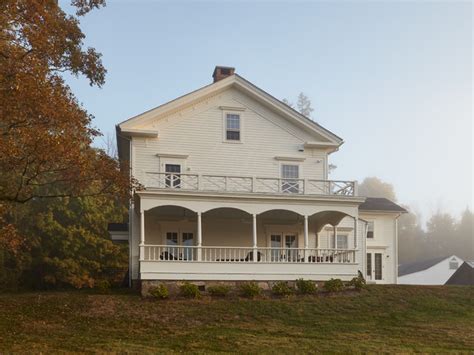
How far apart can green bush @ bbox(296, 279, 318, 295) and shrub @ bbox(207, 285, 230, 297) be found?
2908mm

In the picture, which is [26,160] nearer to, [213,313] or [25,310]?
[25,310]

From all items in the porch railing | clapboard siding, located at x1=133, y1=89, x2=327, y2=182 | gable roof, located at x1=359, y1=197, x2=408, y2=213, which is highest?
clapboard siding, located at x1=133, y1=89, x2=327, y2=182

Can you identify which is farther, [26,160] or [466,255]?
[466,255]

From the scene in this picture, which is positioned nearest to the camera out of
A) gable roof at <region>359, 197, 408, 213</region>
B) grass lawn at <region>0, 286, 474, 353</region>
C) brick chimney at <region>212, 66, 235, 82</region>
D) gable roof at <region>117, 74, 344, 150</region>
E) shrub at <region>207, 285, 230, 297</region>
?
grass lawn at <region>0, 286, 474, 353</region>

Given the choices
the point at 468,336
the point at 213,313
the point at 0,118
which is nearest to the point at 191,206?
the point at 213,313

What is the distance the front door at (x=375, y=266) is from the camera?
105 feet

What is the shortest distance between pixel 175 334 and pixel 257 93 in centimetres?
1348

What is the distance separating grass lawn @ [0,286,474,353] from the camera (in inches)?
603

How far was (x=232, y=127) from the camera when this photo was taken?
87.2 feet

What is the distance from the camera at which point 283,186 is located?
26.4 metres

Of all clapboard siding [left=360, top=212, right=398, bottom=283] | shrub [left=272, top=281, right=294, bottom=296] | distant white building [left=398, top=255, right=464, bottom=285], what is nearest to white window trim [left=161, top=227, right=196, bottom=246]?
shrub [left=272, top=281, right=294, bottom=296]

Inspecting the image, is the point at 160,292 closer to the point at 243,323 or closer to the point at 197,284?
the point at 197,284

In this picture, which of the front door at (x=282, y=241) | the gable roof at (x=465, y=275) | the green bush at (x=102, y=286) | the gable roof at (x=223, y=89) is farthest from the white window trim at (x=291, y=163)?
the gable roof at (x=465, y=275)

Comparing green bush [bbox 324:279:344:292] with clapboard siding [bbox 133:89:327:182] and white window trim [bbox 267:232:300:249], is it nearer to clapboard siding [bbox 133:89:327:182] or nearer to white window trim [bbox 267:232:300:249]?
white window trim [bbox 267:232:300:249]
